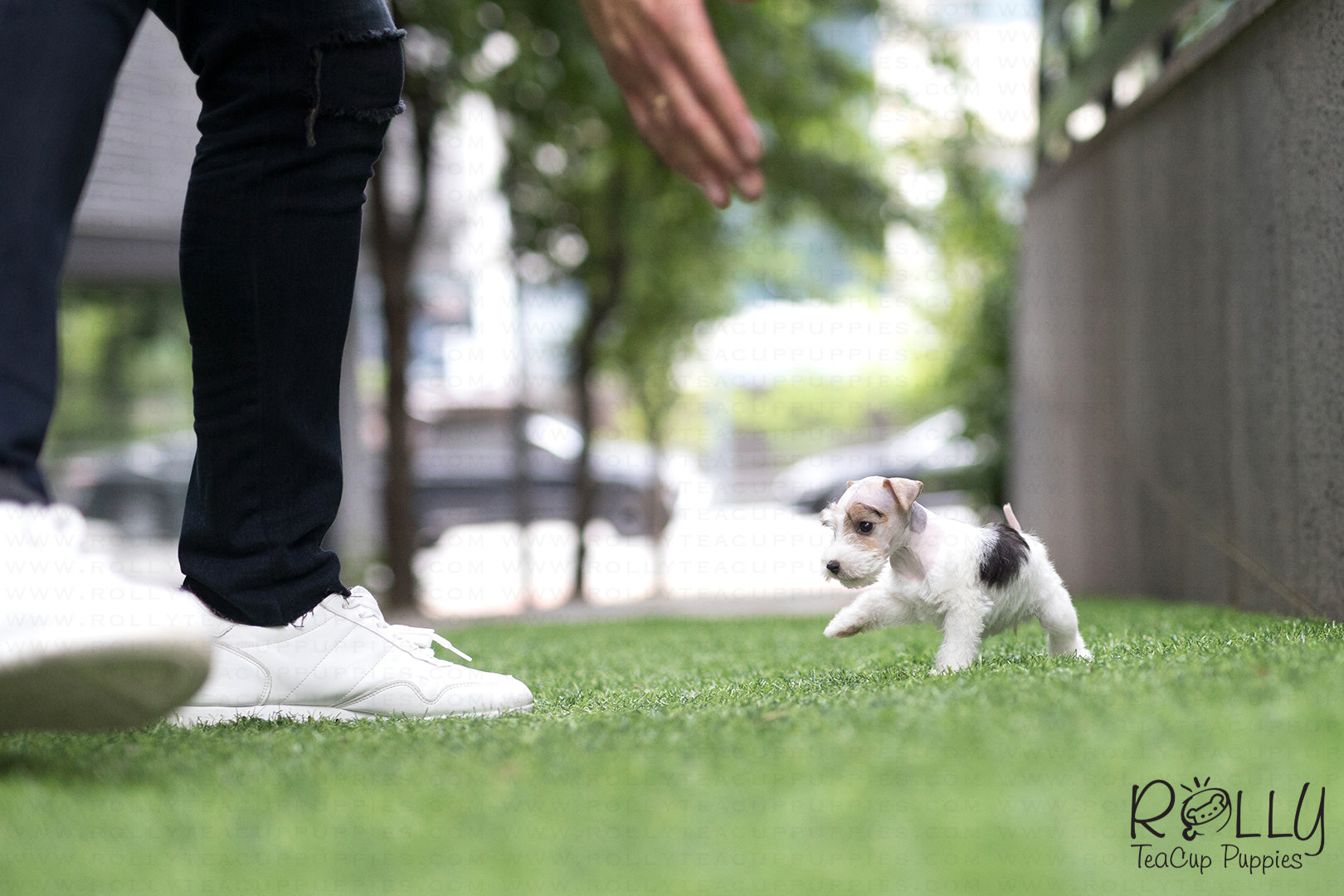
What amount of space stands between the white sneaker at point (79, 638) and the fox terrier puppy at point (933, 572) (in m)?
1.13

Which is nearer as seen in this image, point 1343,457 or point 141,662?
point 141,662

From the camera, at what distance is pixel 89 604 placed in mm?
1403

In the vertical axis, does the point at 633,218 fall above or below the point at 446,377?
above

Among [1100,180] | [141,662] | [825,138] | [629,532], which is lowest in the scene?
[629,532]

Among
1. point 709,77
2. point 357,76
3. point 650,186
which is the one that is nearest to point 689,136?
point 709,77

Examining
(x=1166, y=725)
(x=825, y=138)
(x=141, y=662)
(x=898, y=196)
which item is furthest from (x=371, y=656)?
(x=825, y=138)

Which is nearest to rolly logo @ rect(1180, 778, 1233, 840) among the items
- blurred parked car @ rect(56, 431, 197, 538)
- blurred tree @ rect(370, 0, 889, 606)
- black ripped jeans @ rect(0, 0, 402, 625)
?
black ripped jeans @ rect(0, 0, 402, 625)

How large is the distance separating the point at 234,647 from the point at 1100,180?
4815 mm

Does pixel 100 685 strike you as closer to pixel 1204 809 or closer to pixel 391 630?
pixel 391 630

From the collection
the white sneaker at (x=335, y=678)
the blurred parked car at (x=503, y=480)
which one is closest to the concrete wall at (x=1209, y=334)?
the white sneaker at (x=335, y=678)

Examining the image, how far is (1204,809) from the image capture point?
1.18m

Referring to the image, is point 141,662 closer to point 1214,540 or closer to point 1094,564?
point 1214,540

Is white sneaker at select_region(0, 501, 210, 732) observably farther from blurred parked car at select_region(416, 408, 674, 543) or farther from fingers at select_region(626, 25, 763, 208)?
blurred parked car at select_region(416, 408, 674, 543)

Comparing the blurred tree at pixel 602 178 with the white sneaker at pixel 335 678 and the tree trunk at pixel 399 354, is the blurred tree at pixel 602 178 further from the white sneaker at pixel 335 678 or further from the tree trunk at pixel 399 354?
the white sneaker at pixel 335 678
